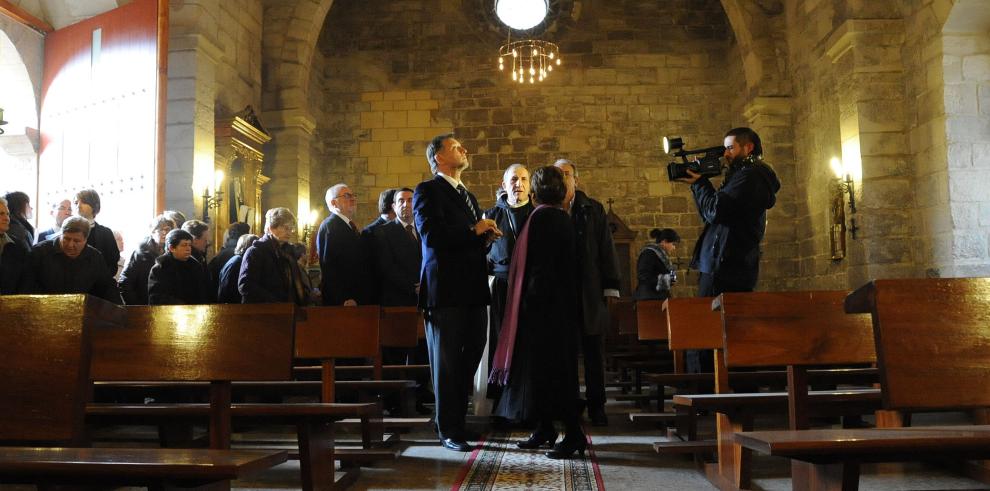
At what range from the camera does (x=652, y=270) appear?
327 inches

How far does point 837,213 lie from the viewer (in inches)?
382

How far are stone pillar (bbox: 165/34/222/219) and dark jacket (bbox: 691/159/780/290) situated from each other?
5.81 metres

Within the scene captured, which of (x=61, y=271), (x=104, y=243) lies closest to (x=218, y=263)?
(x=104, y=243)

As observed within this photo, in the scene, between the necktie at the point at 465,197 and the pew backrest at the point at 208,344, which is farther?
the necktie at the point at 465,197

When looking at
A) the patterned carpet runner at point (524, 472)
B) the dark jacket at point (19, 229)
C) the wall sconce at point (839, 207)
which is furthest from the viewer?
the wall sconce at point (839, 207)

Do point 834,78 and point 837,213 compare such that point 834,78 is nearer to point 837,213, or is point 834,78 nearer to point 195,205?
point 837,213

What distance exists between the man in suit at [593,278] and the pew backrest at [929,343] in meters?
2.55

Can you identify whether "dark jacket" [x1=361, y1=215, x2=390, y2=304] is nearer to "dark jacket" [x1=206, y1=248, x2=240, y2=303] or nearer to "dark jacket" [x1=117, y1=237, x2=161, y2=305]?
"dark jacket" [x1=206, y1=248, x2=240, y2=303]

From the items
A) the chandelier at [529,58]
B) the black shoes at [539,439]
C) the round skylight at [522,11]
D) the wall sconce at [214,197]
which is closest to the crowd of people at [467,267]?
the black shoes at [539,439]

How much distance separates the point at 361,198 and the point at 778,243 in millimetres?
6265

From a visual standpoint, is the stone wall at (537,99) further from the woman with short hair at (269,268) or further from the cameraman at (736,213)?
the cameraman at (736,213)

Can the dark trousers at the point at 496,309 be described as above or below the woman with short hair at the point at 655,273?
below

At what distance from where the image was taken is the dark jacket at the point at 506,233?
199 inches

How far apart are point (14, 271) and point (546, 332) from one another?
3.32m
